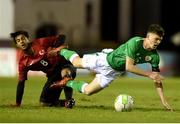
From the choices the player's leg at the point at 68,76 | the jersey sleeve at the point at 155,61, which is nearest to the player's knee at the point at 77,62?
the player's leg at the point at 68,76

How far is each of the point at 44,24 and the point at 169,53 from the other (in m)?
7.47

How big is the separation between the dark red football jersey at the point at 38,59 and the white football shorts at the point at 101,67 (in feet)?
2.28

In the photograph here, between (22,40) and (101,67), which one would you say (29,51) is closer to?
(22,40)

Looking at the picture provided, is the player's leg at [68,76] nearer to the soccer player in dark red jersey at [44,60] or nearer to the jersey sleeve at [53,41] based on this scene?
the soccer player in dark red jersey at [44,60]

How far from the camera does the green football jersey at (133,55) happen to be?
1383cm

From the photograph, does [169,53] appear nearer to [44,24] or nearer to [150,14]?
[150,14]

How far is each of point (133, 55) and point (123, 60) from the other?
286mm

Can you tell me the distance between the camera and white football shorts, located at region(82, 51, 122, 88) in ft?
46.7

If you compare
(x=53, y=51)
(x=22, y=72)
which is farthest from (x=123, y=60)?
(x=22, y=72)

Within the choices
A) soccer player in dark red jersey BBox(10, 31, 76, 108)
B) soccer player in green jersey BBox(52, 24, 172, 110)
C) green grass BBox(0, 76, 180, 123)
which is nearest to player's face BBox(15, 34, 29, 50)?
soccer player in dark red jersey BBox(10, 31, 76, 108)

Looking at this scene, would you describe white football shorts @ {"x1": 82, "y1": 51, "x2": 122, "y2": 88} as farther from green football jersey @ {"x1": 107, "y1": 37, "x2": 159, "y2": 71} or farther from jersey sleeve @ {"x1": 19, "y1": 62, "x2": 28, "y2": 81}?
jersey sleeve @ {"x1": 19, "y1": 62, "x2": 28, "y2": 81}

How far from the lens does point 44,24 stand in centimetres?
3741

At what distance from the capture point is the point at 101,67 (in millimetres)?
14336

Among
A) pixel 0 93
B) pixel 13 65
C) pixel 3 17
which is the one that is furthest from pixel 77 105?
pixel 3 17
